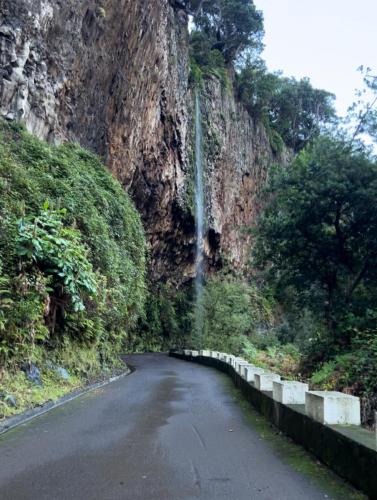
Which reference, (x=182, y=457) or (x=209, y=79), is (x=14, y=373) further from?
(x=209, y=79)

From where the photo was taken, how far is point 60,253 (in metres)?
10.3

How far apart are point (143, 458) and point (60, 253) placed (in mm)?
6017

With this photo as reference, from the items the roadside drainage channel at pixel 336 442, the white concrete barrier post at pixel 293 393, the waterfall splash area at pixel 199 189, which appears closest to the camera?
the roadside drainage channel at pixel 336 442

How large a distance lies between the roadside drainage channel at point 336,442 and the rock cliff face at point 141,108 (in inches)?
506

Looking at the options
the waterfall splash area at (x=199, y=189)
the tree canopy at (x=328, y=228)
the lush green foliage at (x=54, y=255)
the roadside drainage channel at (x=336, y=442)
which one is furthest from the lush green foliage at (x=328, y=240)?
the waterfall splash area at (x=199, y=189)

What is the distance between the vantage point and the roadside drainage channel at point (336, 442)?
3.89 metres

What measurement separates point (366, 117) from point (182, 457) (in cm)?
1624

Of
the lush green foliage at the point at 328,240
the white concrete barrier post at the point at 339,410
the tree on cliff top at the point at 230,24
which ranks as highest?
the tree on cliff top at the point at 230,24

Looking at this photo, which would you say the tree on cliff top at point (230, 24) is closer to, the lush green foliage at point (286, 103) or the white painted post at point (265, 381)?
the lush green foliage at point (286, 103)

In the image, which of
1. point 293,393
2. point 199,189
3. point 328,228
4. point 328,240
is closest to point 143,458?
point 293,393

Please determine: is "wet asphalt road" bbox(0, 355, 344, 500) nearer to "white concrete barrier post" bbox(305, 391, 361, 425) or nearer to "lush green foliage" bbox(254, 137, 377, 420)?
"white concrete barrier post" bbox(305, 391, 361, 425)

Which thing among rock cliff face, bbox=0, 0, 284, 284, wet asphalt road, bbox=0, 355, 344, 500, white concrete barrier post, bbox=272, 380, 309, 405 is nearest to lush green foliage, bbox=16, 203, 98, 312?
wet asphalt road, bbox=0, 355, 344, 500

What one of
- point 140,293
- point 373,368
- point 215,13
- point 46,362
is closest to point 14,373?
point 46,362

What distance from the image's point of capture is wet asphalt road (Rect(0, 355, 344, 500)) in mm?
4078
